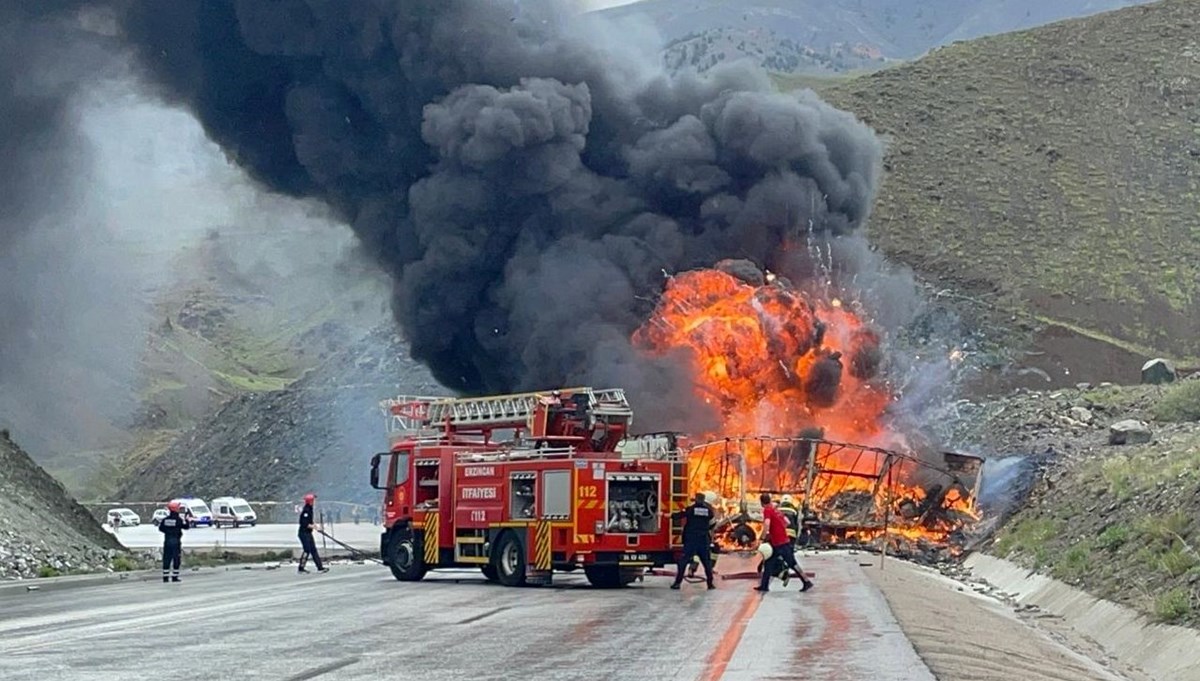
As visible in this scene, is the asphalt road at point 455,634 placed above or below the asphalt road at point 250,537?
below

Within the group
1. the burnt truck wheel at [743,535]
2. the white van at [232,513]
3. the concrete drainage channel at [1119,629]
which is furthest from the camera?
the white van at [232,513]

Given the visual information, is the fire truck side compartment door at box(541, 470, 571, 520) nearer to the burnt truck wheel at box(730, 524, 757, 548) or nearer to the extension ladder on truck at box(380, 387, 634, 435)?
the extension ladder on truck at box(380, 387, 634, 435)

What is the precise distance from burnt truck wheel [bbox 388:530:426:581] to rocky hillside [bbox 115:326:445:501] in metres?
40.1

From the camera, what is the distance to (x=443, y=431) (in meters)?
32.1

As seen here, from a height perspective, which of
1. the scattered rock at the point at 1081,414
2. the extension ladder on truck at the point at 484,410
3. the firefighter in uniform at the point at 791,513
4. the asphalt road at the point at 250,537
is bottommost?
the asphalt road at the point at 250,537

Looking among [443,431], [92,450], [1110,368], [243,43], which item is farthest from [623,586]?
[92,450]

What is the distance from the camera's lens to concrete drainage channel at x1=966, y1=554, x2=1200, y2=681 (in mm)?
16469

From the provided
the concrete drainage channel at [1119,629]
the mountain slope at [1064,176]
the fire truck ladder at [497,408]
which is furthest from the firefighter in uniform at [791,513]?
the mountain slope at [1064,176]

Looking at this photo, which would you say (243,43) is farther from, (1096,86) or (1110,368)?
(1096,86)

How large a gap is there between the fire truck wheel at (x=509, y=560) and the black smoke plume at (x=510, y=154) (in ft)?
28.6

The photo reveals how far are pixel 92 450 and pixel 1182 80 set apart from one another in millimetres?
66169

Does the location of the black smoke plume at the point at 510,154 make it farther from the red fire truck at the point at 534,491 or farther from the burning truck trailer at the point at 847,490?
the red fire truck at the point at 534,491

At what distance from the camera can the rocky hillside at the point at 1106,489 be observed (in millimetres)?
20422

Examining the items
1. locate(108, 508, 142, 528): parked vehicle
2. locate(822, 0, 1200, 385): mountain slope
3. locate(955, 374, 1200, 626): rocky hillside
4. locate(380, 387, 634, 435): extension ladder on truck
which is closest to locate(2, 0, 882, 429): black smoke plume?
locate(380, 387, 634, 435): extension ladder on truck
